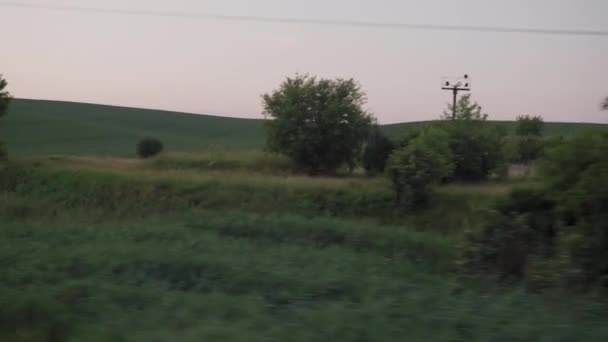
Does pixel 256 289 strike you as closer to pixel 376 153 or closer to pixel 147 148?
pixel 376 153

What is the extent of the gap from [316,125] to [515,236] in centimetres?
3266

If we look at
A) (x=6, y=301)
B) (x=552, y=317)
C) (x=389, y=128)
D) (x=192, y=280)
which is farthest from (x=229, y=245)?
(x=389, y=128)

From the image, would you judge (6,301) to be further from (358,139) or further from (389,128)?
(389,128)

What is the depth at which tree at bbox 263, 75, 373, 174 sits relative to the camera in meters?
46.5

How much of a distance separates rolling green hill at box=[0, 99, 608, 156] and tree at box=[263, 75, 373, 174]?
17.5 m

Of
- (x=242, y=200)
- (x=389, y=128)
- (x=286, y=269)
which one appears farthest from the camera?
(x=389, y=128)

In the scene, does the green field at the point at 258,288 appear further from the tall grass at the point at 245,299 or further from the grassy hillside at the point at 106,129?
the grassy hillside at the point at 106,129

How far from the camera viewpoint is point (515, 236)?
1430cm

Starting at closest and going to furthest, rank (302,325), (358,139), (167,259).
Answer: (302,325), (167,259), (358,139)

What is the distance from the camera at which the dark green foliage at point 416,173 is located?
33125mm

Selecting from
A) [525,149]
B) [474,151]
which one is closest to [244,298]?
[474,151]

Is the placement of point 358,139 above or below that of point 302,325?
above

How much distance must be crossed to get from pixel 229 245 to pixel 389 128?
7798 centimetres

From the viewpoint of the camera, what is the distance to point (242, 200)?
35.8 m
